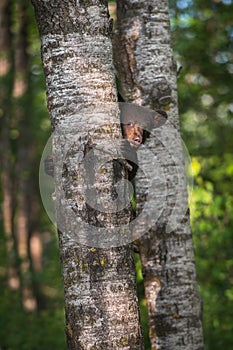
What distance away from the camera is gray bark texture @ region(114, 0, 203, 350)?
5375 mm

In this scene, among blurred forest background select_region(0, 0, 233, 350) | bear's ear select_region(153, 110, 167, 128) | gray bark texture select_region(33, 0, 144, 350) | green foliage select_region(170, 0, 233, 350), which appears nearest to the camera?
gray bark texture select_region(33, 0, 144, 350)

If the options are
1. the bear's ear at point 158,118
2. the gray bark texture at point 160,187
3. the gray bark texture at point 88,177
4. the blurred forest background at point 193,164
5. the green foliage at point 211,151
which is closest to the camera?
the gray bark texture at point 88,177

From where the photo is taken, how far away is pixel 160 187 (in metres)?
5.49

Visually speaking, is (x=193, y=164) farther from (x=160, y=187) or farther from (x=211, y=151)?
(x=160, y=187)

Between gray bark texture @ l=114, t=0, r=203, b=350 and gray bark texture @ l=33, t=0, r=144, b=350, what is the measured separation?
162 centimetres

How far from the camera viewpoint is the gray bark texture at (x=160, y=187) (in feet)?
17.6

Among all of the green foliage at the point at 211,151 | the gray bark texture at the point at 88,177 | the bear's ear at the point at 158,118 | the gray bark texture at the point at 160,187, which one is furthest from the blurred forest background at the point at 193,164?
the gray bark texture at the point at 88,177

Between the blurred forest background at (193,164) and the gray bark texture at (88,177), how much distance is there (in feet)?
11.3

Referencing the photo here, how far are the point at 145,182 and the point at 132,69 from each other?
87 cm

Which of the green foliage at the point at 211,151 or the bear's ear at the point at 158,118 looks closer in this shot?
the bear's ear at the point at 158,118

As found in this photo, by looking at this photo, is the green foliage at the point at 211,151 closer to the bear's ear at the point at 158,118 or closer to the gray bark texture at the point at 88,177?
the bear's ear at the point at 158,118

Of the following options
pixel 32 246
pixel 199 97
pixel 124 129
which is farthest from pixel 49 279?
pixel 124 129

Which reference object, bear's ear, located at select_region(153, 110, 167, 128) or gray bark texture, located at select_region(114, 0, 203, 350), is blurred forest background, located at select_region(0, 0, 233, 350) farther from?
bear's ear, located at select_region(153, 110, 167, 128)

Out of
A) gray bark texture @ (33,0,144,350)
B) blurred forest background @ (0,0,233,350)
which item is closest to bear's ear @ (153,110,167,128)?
gray bark texture @ (33,0,144,350)
